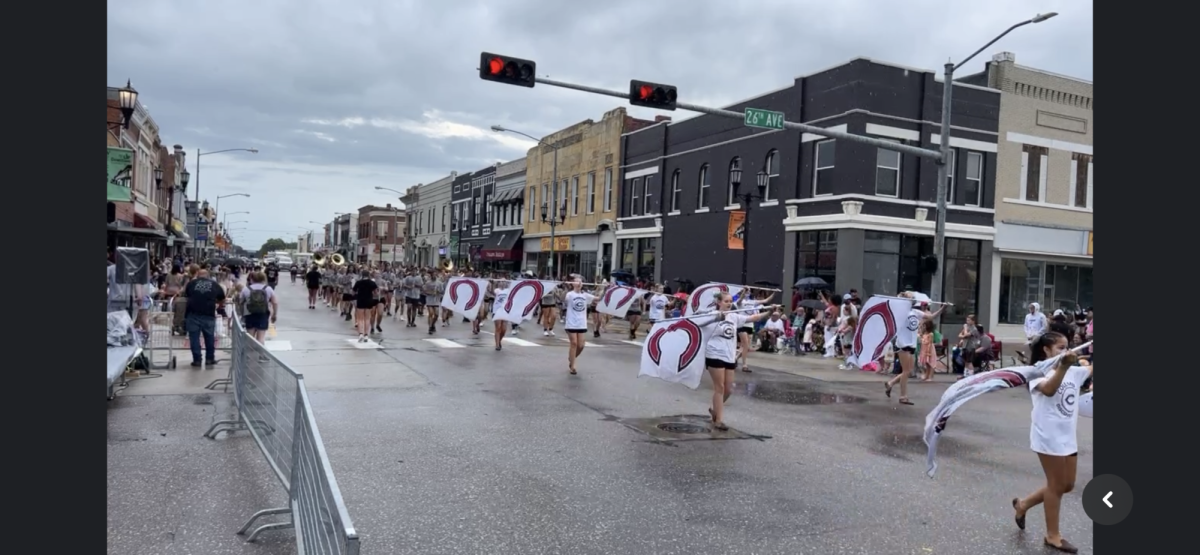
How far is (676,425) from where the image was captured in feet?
32.1

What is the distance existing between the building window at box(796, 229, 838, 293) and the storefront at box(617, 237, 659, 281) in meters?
9.20

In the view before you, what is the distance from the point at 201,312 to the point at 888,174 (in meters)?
20.1

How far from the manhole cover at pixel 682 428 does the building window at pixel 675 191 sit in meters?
25.2

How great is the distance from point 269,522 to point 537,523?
1.85m

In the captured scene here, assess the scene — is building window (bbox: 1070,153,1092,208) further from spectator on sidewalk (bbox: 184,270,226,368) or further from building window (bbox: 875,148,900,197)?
spectator on sidewalk (bbox: 184,270,226,368)

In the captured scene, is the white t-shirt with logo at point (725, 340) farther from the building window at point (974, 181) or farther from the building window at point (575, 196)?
the building window at point (575, 196)

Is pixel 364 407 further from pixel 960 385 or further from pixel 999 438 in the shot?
pixel 999 438

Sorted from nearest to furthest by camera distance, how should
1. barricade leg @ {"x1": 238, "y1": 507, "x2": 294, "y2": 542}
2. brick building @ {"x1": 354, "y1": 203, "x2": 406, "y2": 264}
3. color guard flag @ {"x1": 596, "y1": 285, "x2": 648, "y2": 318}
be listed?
barricade leg @ {"x1": 238, "y1": 507, "x2": 294, "y2": 542} → color guard flag @ {"x1": 596, "y1": 285, "x2": 648, "y2": 318} → brick building @ {"x1": 354, "y1": 203, "x2": 406, "y2": 264}

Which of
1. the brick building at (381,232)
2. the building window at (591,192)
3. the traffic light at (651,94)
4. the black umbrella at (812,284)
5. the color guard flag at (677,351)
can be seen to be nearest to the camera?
the color guard flag at (677,351)

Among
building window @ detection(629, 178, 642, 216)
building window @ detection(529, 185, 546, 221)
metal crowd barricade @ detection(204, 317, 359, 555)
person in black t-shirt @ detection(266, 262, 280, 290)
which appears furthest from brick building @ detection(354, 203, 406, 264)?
metal crowd barricade @ detection(204, 317, 359, 555)

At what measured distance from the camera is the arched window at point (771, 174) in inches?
1128

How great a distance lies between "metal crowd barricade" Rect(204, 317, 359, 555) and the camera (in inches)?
140

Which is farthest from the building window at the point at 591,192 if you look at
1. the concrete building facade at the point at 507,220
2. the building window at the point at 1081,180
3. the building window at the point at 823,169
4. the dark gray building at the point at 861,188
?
the building window at the point at 1081,180

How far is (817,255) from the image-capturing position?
86.7 ft
